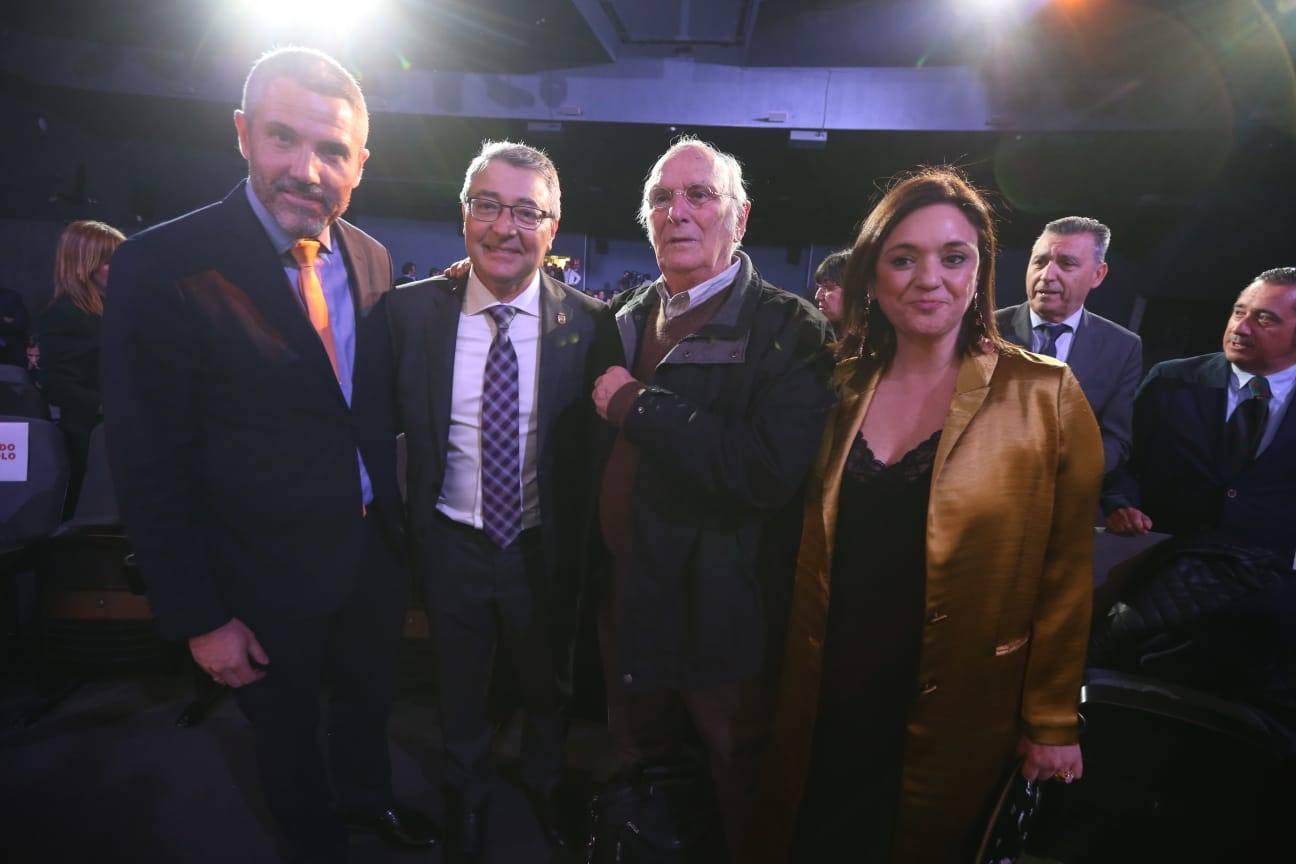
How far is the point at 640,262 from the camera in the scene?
10773 millimetres

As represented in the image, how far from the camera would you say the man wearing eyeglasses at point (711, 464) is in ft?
4.44

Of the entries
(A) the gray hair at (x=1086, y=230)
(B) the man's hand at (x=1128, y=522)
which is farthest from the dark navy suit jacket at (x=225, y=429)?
(A) the gray hair at (x=1086, y=230)

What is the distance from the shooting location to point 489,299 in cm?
180

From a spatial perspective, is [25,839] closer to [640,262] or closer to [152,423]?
[152,423]

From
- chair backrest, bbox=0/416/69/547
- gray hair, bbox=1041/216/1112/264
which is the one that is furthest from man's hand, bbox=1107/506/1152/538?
chair backrest, bbox=0/416/69/547

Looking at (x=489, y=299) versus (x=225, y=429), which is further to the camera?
(x=489, y=299)

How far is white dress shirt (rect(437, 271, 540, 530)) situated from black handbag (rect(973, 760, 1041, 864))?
1460 mm

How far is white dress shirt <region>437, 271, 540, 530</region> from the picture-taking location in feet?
5.84

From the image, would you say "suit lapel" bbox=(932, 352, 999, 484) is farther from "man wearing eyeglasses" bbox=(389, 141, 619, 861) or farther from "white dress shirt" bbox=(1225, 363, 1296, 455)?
"white dress shirt" bbox=(1225, 363, 1296, 455)

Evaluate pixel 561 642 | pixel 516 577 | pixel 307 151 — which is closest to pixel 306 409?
pixel 307 151

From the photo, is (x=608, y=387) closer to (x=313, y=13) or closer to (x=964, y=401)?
(x=964, y=401)

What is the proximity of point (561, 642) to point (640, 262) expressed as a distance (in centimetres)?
967

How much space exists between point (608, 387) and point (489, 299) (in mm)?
616

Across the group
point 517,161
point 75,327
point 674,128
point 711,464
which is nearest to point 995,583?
point 711,464
